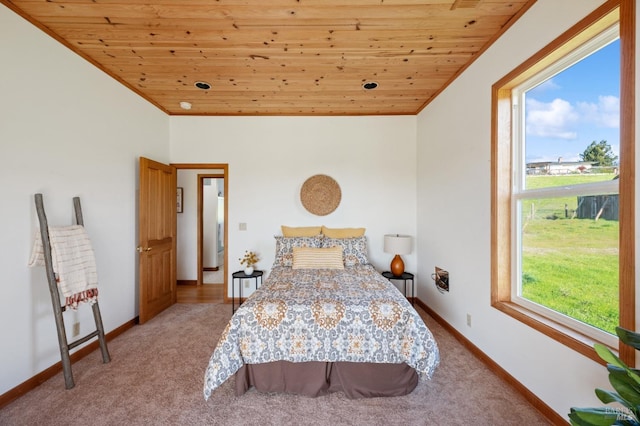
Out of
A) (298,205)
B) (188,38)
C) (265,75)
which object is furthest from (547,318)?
(188,38)

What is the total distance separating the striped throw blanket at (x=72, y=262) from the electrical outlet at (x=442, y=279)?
11.3 ft

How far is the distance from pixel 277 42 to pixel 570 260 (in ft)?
8.86

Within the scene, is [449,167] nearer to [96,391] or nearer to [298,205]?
[298,205]

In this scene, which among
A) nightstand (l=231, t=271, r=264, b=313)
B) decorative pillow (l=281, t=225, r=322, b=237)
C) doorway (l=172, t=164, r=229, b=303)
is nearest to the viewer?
nightstand (l=231, t=271, r=264, b=313)

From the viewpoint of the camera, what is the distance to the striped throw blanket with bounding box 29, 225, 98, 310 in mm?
1997

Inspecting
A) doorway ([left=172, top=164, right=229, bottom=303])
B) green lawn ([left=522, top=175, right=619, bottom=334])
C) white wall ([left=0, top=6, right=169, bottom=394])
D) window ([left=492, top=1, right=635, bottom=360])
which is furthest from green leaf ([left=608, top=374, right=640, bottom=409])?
doorway ([left=172, top=164, right=229, bottom=303])

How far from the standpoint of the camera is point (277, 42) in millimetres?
2242

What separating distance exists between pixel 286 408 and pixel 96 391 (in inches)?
57.2

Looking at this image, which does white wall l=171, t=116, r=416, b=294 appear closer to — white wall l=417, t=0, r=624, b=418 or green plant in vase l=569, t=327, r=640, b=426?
white wall l=417, t=0, r=624, b=418

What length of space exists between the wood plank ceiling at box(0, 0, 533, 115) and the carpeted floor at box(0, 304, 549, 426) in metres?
2.73

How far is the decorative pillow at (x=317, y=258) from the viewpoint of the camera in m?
3.09

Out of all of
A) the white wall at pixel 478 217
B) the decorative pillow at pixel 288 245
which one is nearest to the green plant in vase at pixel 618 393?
the white wall at pixel 478 217

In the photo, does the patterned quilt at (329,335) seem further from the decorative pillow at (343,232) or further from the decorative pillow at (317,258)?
the decorative pillow at (343,232)

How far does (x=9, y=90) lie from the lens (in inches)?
73.7
